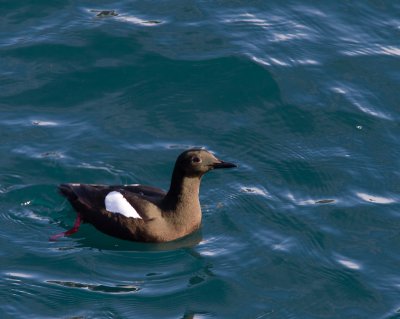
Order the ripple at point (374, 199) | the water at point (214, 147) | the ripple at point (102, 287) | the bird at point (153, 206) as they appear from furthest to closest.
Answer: the ripple at point (374, 199), the bird at point (153, 206), the water at point (214, 147), the ripple at point (102, 287)

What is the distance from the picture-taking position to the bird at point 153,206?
13.6m

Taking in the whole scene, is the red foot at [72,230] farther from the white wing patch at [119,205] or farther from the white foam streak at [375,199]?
the white foam streak at [375,199]

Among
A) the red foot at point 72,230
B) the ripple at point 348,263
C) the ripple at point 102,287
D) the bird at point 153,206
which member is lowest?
the red foot at point 72,230

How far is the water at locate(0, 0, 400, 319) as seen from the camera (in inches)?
498

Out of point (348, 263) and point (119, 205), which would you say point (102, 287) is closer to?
point (119, 205)

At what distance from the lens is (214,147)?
15312mm

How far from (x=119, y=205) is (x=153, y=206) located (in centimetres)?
45

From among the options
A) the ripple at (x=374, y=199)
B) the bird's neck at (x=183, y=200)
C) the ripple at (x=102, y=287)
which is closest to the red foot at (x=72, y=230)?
the ripple at (x=102, y=287)

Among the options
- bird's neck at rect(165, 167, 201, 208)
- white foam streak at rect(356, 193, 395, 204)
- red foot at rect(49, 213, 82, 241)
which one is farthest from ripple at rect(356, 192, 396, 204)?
red foot at rect(49, 213, 82, 241)

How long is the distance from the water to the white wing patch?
1.54 feet

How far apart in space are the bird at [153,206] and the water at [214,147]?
208 millimetres

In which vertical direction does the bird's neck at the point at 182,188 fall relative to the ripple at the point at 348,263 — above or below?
above

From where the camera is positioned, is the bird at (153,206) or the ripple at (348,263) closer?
the ripple at (348,263)

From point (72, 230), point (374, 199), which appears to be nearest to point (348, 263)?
point (374, 199)
